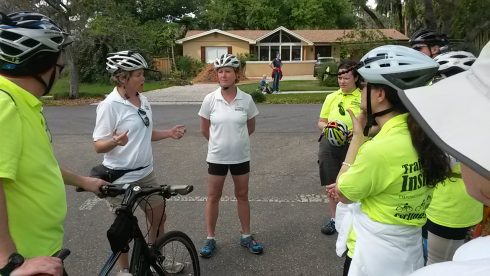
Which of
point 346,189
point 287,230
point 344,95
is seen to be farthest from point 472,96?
point 287,230

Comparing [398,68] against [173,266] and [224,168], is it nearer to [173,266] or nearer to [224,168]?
[224,168]

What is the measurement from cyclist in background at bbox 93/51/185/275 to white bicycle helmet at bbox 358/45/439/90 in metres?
1.97

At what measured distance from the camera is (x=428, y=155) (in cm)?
222

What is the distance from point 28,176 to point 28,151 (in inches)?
4.5

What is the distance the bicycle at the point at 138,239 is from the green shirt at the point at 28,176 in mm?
585

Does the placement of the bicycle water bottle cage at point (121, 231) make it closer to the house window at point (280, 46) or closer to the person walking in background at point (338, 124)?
the person walking in background at point (338, 124)

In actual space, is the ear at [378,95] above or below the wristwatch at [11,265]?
above

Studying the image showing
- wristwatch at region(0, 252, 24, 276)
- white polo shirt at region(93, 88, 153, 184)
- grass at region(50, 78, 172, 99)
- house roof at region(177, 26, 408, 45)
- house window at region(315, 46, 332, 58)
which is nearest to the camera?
wristwatch at region(0, 252, 24, 276)

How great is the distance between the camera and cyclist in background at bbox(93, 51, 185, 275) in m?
3.43

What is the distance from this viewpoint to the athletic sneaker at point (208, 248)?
13.7ft

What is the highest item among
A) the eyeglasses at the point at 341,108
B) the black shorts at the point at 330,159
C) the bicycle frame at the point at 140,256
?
the eyeglasses at the point at 341,108

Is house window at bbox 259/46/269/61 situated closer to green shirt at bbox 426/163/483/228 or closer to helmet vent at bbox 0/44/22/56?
green shirt at bbox 426/163/483/228

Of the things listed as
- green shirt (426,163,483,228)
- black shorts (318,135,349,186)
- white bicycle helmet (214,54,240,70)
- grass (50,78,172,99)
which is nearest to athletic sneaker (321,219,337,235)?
black shorts (318,135,349,186)

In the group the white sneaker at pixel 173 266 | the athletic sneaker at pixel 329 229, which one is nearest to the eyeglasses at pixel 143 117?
the white sneaker at pixel 173 266
